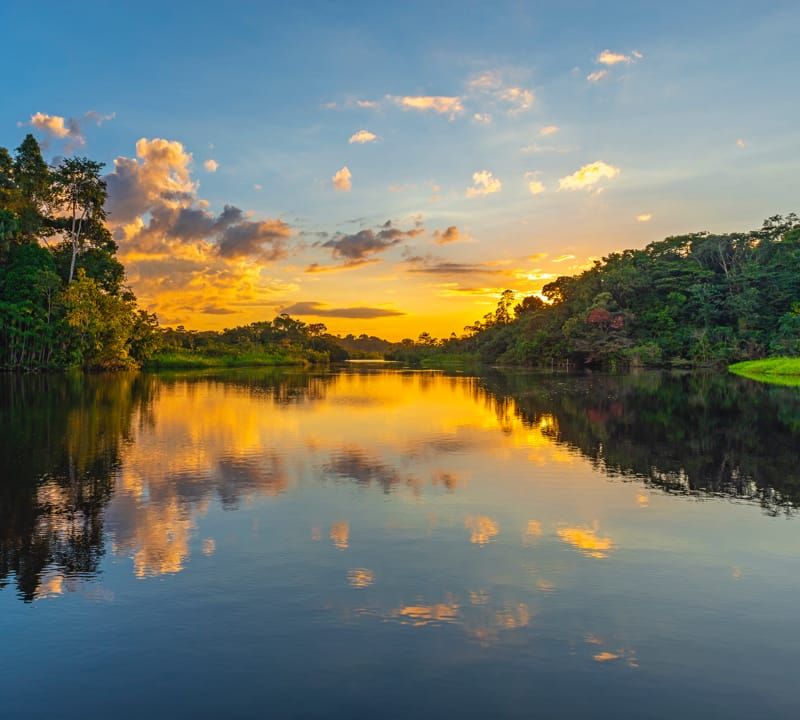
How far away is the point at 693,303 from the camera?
78.5 metres

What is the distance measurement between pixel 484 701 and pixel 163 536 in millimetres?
6499

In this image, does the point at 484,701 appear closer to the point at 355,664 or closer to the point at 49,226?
the point at 355,664

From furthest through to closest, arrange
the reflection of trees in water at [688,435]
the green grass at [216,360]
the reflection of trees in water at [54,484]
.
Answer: the green grass at [216,360] < the reflection of trees in water at [688,435] < the reflection of trees in water at [54,484]

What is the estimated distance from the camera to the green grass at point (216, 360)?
273ft

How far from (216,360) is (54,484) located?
3348 inches

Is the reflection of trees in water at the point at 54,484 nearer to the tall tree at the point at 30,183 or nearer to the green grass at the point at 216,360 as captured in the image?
the tall tree at the point at 30,183

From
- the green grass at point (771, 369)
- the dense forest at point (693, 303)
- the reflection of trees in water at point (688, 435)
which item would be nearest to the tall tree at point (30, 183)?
the reflection of trees in water at point (688, 435)

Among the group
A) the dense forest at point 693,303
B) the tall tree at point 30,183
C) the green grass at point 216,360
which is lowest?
the green grass at point 216,360

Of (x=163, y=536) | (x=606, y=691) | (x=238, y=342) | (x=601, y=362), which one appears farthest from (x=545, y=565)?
(x=238, y=342)

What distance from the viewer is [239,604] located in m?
7.54

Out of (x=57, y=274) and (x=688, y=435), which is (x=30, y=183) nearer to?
(x=57, y=274)

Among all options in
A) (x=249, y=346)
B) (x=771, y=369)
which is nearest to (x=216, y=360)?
(x=249, y=346)

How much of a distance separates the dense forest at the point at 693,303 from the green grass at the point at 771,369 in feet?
13.9

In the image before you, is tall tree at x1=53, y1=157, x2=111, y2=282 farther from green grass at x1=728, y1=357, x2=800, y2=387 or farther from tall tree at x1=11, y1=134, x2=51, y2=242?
green grass at x1=728, y1=357, x2=800, y2=387
